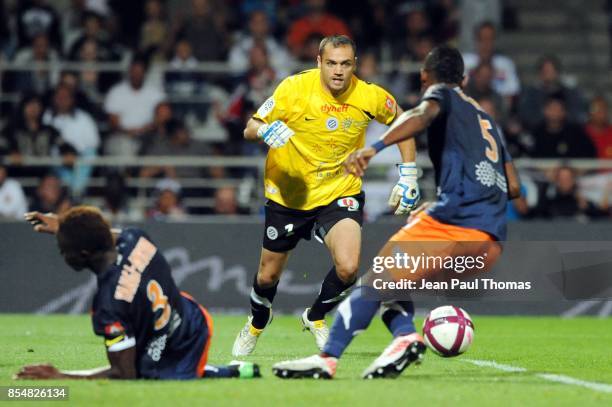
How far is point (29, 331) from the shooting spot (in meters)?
13.2

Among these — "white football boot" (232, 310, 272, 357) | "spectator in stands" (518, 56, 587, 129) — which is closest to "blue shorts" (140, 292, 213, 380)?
"white football boot" (232, 310, 272, 357)

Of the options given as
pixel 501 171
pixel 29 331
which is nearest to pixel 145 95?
pixel 29 331

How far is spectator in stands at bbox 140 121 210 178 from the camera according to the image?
691 inches

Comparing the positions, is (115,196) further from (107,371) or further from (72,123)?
(107,371)

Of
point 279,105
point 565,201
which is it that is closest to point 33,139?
point 565,201

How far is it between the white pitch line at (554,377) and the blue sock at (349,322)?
133cm

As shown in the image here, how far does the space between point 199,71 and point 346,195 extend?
903 centimetres

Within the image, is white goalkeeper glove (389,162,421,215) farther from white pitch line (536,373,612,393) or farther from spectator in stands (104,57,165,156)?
spectator in stands (104,57,165,156)

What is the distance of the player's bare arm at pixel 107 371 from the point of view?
736 cm

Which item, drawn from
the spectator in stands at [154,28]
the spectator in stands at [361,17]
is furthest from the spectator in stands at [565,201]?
the spectator in stands at [154,28]

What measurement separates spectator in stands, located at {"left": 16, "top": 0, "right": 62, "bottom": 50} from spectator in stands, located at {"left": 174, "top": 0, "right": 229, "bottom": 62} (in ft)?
5.91

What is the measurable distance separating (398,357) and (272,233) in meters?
2.63

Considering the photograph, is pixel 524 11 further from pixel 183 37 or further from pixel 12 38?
pixel 12 38

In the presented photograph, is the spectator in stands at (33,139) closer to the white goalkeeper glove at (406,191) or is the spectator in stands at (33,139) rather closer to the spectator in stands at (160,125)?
the spectator in stands at (160,125)
